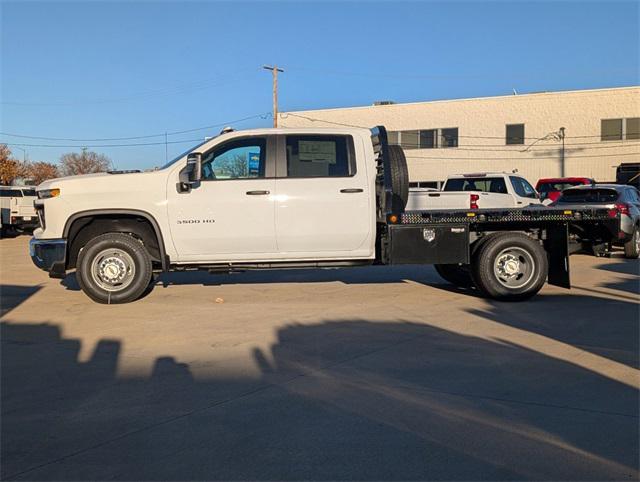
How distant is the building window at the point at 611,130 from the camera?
3581 centimetres

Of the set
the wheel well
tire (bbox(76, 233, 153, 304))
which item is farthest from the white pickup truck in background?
tire (bbox(76, 233, 153, 304))

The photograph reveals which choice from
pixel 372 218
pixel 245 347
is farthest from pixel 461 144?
pixel 245 347

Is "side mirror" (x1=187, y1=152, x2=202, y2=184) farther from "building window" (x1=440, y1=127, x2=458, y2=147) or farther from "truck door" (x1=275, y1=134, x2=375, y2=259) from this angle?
"building window" (x1=440, y1=127, x2=458, y2=147)

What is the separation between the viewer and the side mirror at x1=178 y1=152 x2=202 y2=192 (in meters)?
8.20

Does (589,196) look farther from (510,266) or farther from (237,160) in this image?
(237,160)

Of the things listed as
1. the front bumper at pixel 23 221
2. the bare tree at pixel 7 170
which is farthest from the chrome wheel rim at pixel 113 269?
the bare tree at pixel 7 170

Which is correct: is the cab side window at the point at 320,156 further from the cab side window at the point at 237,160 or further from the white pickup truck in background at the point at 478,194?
the white pickup truck in background at the point at 478,194

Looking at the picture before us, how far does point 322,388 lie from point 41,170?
67.6m

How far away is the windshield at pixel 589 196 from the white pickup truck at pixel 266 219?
5845 millimetres

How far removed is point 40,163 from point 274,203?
66624 millimetres

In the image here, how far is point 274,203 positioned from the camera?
841 cm

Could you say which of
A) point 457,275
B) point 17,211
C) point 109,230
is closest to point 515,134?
point 17,211

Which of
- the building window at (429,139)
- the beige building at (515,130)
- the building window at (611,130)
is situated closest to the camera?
the building window at (611,130)

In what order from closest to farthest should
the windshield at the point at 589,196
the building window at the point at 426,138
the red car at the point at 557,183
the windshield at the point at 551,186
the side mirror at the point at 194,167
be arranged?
the side mirror at the point at 194,167 < the windshield at the point at 589,196 < the red car at the point at 557,183 < the windshield at the point at 551,186 < the building window at the point at 426,138
